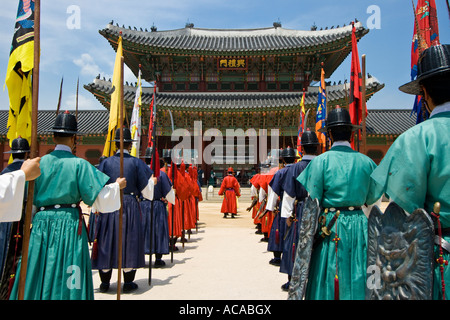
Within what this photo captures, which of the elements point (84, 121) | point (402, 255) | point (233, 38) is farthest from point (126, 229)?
point (84, 121)

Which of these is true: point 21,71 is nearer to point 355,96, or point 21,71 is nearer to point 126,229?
point 126,229

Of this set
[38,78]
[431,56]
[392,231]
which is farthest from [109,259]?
[431,56]

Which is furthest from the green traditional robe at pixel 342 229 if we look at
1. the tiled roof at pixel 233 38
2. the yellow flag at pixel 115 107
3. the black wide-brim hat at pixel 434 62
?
the tiled roof at pixel 233 38

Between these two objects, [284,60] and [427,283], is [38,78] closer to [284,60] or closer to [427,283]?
[427,283]

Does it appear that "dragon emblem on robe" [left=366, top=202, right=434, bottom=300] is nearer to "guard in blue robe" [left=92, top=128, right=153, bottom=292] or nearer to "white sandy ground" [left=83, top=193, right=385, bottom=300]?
"white sandy ground" [left=83, top=193, right=385, bottom=300]

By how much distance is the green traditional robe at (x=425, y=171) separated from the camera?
1.45 m

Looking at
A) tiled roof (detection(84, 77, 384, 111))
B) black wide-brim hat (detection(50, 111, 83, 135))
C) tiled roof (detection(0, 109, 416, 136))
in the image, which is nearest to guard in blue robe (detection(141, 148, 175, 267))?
black wide-brim hat (detection(50, 111, 83, 135))

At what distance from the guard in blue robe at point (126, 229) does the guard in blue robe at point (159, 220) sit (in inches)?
51.6

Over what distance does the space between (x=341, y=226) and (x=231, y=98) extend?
16.5m

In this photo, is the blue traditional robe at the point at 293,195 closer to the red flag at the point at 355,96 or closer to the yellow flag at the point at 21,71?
the red flag at the point at 355,96

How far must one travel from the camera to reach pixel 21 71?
102 inches

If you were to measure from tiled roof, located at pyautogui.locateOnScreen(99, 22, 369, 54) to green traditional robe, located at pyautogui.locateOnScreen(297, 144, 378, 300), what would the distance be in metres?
15.3

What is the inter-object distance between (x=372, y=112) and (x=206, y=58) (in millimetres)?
12383

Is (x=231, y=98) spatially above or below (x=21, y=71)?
above
